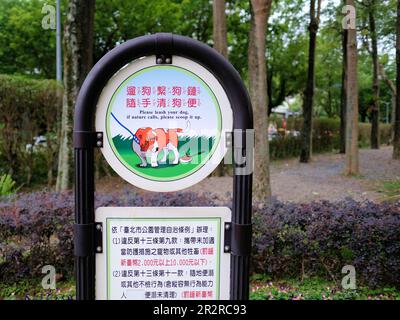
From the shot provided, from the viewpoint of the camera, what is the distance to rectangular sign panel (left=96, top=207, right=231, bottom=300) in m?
2.17

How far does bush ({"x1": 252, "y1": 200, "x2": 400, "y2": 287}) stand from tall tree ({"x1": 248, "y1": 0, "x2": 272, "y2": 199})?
7.70 feet

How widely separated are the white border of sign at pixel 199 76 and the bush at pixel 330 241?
174 cm

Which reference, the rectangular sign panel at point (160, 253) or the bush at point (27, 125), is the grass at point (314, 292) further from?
the bush at point (27, 125)

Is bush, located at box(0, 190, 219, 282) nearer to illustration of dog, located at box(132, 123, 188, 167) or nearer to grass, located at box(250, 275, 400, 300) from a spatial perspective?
grass, located at box(250, 275, 400, 300)

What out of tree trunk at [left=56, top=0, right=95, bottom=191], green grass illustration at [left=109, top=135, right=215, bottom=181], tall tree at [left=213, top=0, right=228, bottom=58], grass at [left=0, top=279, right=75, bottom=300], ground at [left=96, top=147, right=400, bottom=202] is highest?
tall tree at [left=213, top=0, right=228, bottom=58]

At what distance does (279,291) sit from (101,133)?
93.2 inches

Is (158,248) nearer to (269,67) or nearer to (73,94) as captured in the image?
(73,94)

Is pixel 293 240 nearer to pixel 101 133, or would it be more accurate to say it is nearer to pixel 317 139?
pixel 101 133

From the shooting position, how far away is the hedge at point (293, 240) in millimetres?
3596

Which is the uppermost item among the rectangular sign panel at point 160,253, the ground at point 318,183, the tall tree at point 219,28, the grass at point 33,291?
the tall tree at point 219,28

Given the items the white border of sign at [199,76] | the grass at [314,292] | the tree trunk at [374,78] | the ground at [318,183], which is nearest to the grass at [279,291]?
the grass at [314,292]

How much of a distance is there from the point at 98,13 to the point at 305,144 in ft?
33.3

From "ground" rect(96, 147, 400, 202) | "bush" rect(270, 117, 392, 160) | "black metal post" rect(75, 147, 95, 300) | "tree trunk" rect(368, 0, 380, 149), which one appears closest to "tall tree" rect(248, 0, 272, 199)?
"ground" rect(96, 147, 400, 202)

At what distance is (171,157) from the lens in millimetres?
2182
